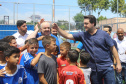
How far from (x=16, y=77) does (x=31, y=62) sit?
37cm

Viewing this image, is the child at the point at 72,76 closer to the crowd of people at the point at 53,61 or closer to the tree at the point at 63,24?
the crowd of people at the point at 53,61

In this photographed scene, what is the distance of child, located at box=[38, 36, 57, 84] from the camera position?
2.68 meters

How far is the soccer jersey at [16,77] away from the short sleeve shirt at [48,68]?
0.92 feet

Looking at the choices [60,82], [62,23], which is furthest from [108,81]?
[62,23]

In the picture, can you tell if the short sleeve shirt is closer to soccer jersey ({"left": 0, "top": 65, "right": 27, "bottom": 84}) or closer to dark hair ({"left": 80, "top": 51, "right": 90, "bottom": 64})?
soccer jersey ({"left": 0, "top": 65, "right": 27, "bottom": 84})

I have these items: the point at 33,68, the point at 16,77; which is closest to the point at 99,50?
the point at 33,68

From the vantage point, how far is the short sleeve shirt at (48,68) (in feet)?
8.79

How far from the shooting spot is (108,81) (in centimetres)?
334

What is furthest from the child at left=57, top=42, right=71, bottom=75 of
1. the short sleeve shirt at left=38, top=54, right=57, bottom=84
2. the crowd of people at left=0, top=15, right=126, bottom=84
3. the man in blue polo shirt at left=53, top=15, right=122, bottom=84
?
the short sleeve shirt at left=38, top=54, right=57, bottom=84

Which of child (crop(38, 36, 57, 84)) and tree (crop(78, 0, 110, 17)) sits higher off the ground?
tree (crop(78, 0, 110, 17))

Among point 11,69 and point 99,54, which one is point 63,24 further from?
point 11,69

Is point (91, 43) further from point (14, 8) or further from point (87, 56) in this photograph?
point (14, 8)

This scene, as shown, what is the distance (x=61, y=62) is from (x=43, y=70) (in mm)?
972

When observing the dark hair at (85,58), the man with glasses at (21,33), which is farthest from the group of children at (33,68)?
the man with glasses at (21,33)
